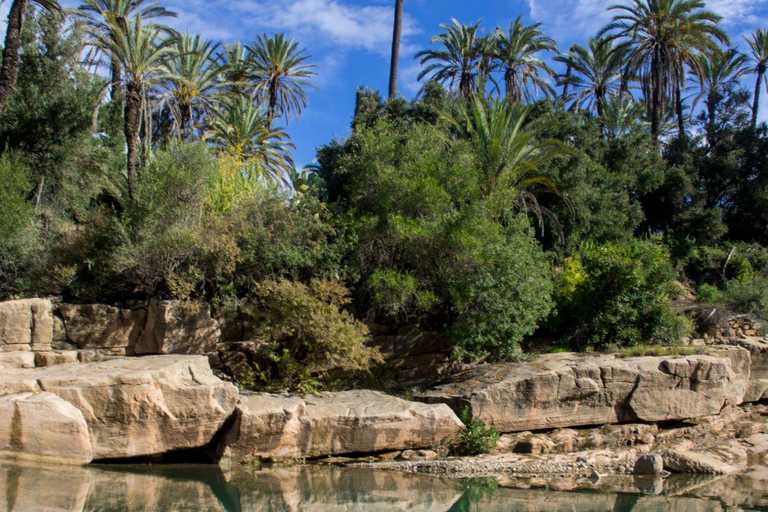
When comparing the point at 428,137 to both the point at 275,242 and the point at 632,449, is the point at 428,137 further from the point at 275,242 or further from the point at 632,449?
the point at 632,449

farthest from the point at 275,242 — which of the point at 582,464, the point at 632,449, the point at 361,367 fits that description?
the point at 632,449

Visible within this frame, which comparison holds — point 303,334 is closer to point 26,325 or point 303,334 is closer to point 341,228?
point 341,228

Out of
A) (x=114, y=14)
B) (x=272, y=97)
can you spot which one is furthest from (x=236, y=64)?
(x=114, y=14)

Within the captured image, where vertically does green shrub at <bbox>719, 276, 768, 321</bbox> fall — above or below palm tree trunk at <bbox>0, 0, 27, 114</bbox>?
below

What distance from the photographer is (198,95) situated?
76.9 feet

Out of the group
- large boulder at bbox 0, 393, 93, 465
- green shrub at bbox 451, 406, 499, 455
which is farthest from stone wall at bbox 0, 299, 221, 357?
green shrub at bbox 451, 406, 499, 455

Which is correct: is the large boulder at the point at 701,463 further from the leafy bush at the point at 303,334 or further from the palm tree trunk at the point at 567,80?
the palm tree trunk at the point at 567,80

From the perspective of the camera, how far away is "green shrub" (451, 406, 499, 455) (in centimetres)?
1306

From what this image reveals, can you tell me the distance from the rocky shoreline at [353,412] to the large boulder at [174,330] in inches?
1.3

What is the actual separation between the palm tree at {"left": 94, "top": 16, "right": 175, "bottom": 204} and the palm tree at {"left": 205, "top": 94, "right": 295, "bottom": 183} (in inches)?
306

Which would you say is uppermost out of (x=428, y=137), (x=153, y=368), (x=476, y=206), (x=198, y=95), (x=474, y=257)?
(x=198, y=95)

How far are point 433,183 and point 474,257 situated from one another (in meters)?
2.33

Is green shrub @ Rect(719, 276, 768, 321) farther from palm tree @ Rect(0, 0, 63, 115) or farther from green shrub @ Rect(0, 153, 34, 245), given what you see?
palm tree @ Rect(0, 0, 63, 115)

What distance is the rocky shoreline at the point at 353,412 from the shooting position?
11047mm
